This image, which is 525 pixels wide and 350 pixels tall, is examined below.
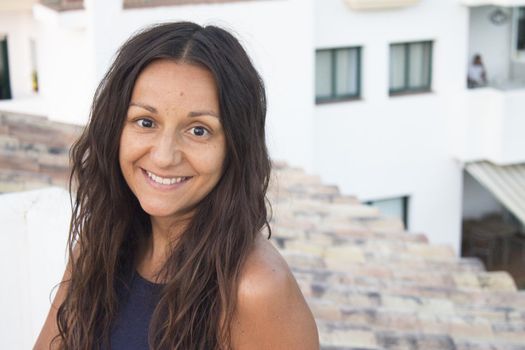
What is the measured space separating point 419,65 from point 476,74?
142cm

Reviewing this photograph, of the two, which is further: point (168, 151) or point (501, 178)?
point (501, 178)

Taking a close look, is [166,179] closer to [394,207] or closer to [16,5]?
[16,5]

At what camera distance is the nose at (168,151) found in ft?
9.14

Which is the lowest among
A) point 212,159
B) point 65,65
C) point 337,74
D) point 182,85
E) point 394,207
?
point 394,207

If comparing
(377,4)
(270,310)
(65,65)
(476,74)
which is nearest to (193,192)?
(270,310)

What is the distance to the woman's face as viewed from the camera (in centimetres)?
276

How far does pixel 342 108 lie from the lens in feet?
59.2

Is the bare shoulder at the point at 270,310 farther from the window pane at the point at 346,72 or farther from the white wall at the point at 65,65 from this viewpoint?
the window pane at the point at 346,72

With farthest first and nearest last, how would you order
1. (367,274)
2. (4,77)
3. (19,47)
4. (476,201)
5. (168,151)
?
(476,201), (4,77), (19,47), (367,274), (168,151)

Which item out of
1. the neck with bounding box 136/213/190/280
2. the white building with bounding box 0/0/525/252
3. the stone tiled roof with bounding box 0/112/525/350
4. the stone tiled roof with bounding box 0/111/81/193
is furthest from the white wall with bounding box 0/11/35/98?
the neck with bounding box 136/213/190/280

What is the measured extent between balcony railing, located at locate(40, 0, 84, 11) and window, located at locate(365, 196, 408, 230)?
7.55 m

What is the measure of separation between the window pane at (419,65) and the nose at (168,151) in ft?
53.4

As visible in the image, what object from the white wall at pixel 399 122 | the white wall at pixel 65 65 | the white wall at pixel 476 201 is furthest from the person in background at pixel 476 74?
the white wall at pixel 65 65

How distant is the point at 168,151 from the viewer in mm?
2787
